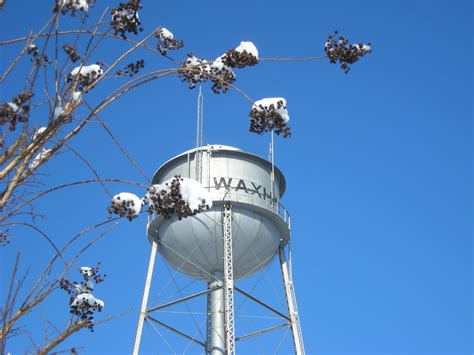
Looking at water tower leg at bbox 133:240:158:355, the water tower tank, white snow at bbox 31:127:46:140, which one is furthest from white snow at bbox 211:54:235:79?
water tower leg at bbox 133:240:158:355

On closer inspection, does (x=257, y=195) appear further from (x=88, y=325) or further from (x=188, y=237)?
(x=88, y=325)

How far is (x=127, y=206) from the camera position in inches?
241

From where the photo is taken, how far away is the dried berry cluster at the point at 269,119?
6.57 meters

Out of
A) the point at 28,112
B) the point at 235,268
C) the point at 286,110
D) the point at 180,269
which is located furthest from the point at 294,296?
the point at 28,112

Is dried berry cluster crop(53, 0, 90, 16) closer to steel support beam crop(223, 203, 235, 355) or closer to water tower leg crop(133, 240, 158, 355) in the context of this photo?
steel support beam crop(223, 203, 235, 355)

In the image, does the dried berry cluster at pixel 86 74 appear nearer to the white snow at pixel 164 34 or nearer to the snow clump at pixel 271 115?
the white snow at pixel 164 34

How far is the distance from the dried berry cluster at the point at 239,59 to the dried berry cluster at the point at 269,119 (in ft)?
1.32

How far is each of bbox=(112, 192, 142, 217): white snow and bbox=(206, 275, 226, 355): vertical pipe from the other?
14.4 m

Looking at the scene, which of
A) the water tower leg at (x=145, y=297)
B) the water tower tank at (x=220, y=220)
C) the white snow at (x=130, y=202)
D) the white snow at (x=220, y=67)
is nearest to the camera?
the white snow at (x=130, y=202)

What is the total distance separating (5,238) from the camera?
646 centimetres

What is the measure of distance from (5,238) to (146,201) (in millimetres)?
1240

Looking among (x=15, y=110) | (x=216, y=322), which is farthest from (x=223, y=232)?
(x=15, y=110)

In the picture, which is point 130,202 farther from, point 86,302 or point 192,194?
point 86,302

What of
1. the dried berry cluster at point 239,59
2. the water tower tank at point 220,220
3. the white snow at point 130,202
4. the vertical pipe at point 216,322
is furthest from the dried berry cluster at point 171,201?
the vertical pipe at point 216,322
